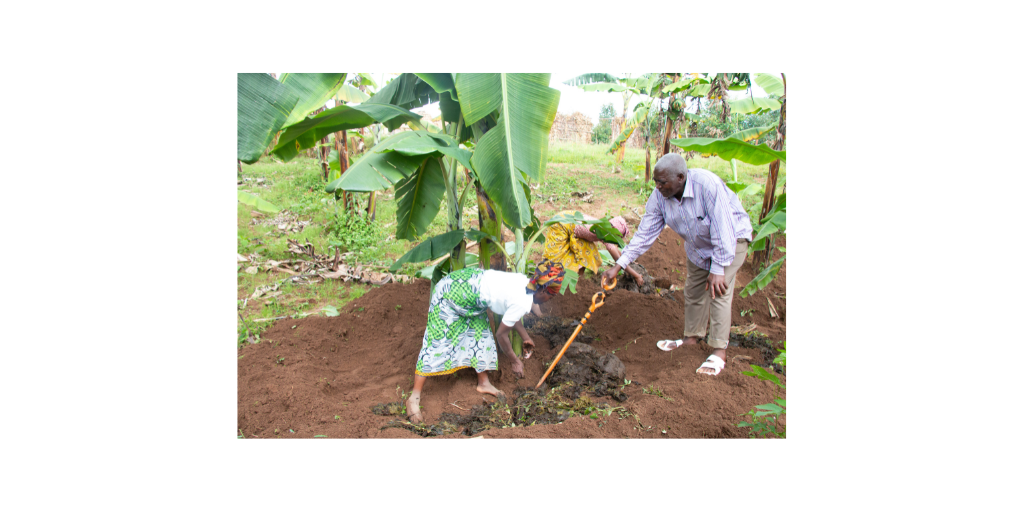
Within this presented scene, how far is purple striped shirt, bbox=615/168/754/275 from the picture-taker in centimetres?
249

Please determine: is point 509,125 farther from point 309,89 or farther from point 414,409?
point 414,409

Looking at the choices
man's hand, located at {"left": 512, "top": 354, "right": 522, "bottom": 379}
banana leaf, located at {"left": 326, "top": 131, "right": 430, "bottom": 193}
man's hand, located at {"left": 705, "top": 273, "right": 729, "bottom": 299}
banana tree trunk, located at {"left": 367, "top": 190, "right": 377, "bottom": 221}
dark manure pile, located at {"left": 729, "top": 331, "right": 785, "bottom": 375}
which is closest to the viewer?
banana leaf, located at {"left": 326, "top": 131, "right": 430, "bottom": 193}

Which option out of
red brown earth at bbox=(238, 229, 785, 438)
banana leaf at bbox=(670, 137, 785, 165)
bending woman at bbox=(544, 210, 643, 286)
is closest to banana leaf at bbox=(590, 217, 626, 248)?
bending woman at bbox=(544, 210, 643, 286)

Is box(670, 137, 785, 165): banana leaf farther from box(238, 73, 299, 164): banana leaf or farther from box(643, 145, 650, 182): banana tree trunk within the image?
box(643, 145, 650, 182): banana tree trunk

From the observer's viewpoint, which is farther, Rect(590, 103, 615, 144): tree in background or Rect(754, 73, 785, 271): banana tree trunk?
Rect(590, 103, 615, 144): tree in background

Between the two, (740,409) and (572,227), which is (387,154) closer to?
(572,227)

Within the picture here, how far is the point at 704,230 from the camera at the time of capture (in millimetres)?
2666

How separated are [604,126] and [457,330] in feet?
7.90

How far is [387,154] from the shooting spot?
2.40 m

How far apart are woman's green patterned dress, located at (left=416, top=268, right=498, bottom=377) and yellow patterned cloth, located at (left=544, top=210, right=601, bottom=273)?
64cm

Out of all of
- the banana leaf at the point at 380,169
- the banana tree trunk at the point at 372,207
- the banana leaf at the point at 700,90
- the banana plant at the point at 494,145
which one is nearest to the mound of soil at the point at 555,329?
the banana plant at the point at 494,145

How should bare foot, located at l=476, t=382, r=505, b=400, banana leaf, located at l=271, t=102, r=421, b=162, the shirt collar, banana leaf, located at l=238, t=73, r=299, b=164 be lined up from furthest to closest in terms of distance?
1. bare foot, located at l=476, t=382, r=505, b=400
2. the shirt collar
3. banana leaf, located at l=271, t=102, r=421, b=162
4. banana leaf, located at l=238, t=73, r=299, b=164

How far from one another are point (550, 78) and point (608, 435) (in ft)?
5.53

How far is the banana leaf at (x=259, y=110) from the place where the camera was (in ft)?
6.64
